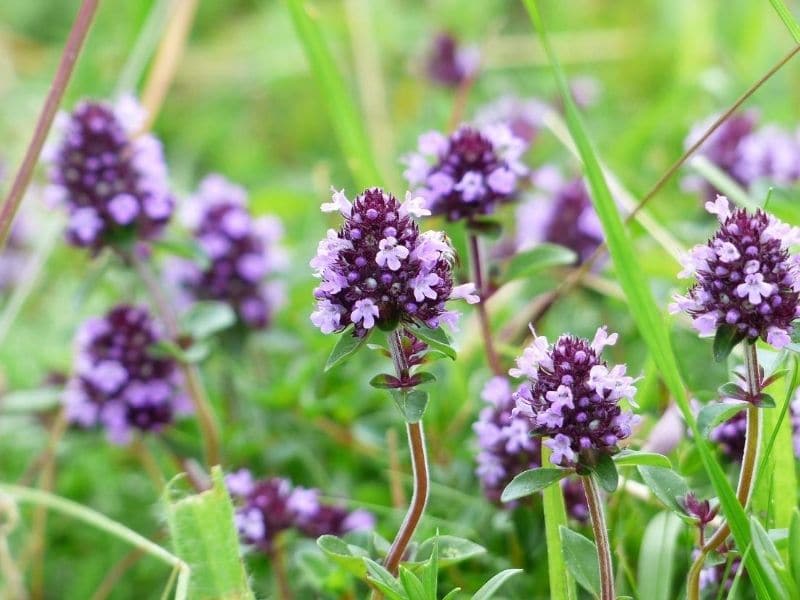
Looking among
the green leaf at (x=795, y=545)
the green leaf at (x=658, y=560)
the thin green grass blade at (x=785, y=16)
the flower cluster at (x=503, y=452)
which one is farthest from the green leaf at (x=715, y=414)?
the thin green grass blade at (x=785, y=16)

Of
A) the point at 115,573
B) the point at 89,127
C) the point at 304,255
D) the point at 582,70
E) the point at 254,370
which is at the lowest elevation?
the point at 115,573

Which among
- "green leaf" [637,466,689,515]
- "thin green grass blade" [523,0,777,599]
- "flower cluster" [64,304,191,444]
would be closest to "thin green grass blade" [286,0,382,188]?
"flower cluster" [64,304,191,444]

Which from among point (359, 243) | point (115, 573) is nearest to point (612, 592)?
point (359, 243)

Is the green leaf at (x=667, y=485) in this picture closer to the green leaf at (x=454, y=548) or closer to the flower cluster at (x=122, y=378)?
the green leaf at (x=454, y=548)

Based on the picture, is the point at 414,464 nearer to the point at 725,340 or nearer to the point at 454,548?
the point at 454,548

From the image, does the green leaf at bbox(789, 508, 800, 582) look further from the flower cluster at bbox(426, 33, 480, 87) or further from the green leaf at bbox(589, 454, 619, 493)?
the flower cluster at bbox(426, 33, 480, 87)

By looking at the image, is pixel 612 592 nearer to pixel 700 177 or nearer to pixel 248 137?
pixel 700 177

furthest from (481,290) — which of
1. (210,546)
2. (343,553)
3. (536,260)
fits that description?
(210,546)
